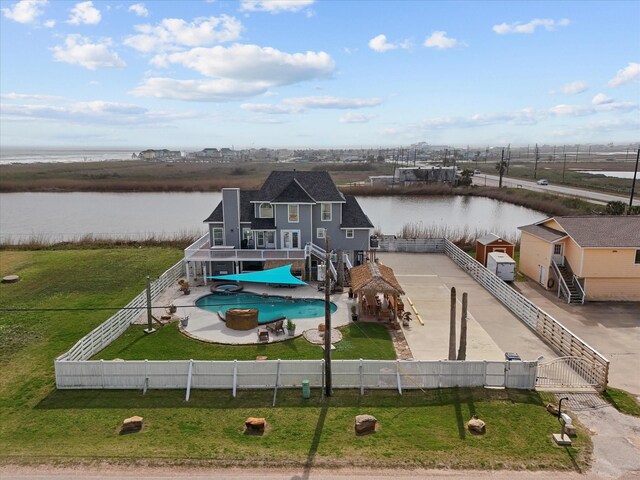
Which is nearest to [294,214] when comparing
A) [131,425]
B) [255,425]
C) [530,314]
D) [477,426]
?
[530,314]

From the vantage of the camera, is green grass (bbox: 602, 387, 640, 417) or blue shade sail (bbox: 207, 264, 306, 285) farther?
blue shade sail (bbox: 207, 264, 306, 285)

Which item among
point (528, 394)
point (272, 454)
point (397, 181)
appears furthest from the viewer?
point (397, 181)

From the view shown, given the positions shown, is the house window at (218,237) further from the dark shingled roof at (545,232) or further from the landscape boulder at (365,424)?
the dark shingled roof at (545,232)

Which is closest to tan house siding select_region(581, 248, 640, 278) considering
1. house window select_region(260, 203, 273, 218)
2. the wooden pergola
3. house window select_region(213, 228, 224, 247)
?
the wooden pergola

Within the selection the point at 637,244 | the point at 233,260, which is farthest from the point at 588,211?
the point at 233,260

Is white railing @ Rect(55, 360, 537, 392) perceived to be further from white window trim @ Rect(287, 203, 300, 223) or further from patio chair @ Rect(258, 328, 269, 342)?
white window trim @ Rect(287, 203, 300, 223)

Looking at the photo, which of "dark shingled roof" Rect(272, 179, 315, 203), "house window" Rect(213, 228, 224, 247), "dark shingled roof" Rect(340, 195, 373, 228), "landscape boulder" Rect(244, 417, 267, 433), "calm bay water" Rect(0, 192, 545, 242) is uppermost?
"dark shingled roof" Rect(272, 179, 315, 203)

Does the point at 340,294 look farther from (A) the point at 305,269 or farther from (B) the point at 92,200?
(B) the point at 92,200
